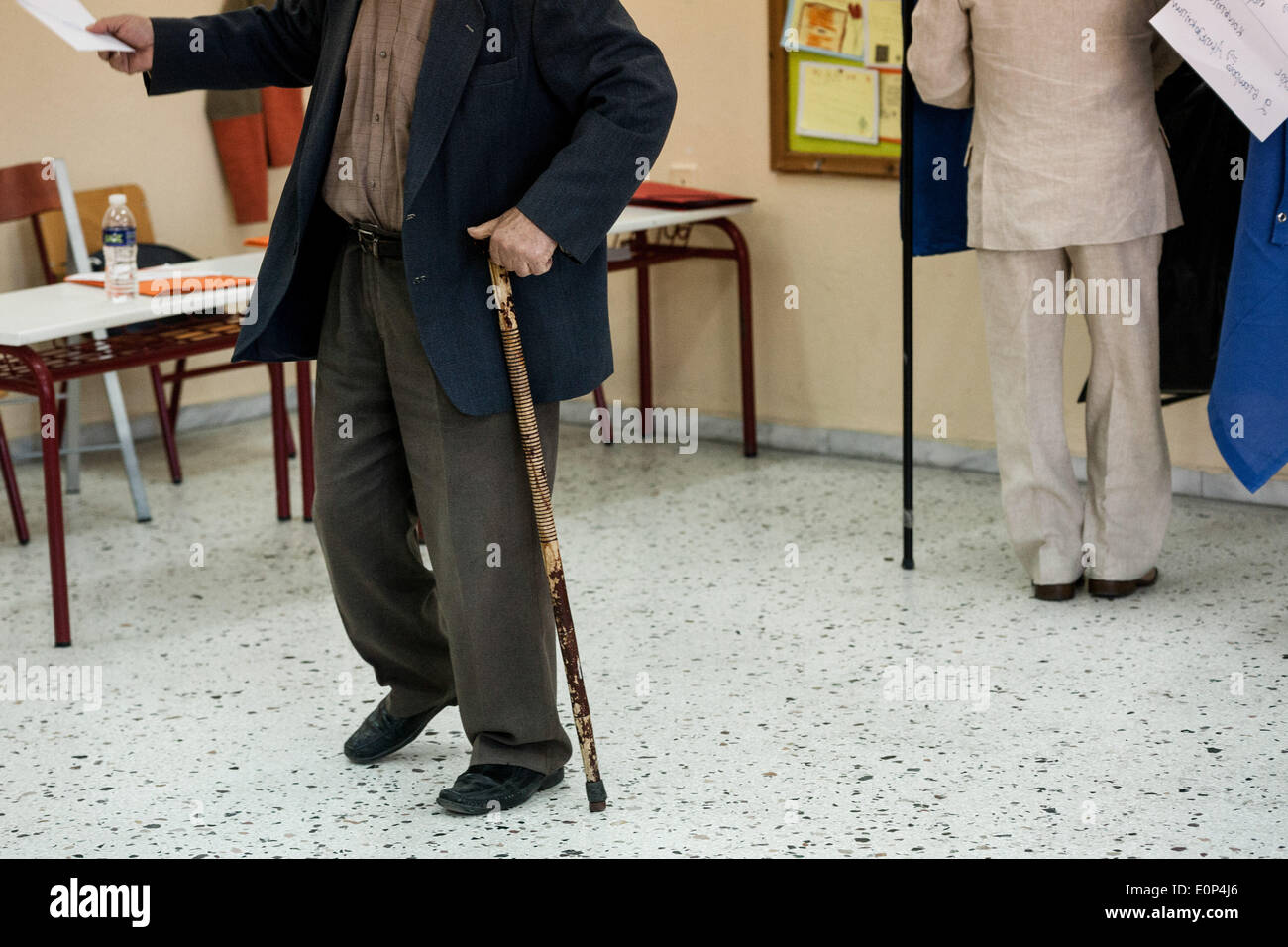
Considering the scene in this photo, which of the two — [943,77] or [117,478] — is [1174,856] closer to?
[943,77]

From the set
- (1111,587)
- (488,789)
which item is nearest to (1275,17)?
(1111,587)

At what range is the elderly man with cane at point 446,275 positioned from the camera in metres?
2.38

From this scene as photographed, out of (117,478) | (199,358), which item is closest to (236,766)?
(117,478)

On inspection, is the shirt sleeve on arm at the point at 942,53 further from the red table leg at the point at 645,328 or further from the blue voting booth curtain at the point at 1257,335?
the red table leg at the point at 645,328

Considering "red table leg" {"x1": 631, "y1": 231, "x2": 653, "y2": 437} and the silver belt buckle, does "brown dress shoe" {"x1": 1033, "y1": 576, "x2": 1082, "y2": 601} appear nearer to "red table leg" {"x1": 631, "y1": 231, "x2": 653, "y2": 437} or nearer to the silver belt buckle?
the silver belt buckle

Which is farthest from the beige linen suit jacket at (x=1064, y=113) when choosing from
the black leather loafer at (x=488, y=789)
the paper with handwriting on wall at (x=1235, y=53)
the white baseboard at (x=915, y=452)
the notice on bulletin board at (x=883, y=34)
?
the black leather loafer at (x=488, y=789)

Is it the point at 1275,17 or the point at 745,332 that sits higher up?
the point at 1275,17

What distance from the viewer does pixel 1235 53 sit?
3.09 m

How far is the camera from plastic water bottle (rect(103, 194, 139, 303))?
3846 mm

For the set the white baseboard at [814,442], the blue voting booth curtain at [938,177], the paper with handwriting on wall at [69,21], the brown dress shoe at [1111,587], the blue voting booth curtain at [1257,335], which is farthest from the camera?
the white baseboard at [814,442]

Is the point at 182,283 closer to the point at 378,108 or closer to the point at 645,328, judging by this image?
the point at 378,108

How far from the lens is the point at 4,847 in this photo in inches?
100

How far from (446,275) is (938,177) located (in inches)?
69.2

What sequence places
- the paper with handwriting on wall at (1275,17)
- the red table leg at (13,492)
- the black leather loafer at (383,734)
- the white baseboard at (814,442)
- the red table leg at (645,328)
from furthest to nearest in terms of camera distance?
the red table leg at (645,328) < the white baseboard at (814,442) < the red table leg at (13,492) < the paper with handwriting on wall at (1275,17) < the black leather loafer at (383,734)
